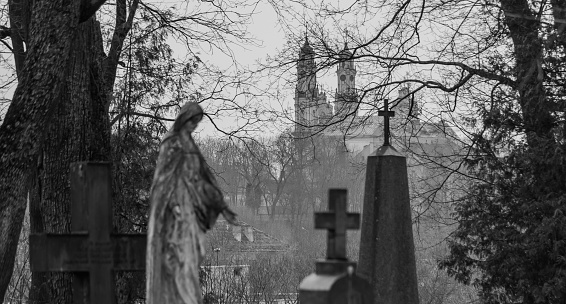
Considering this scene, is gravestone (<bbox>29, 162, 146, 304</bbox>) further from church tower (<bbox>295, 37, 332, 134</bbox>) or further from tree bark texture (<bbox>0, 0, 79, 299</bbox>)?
church tower (<bbox>295, 37, 332, 134</bbox>)

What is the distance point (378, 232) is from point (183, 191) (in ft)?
19.0

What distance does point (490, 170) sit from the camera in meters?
12.5

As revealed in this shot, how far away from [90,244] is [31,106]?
11.7ft

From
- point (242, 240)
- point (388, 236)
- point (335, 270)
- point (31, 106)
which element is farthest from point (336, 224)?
point (242, 240)

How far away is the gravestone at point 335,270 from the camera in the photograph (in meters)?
4.92

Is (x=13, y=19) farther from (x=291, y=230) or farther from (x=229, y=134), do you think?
(x=291, y=230)

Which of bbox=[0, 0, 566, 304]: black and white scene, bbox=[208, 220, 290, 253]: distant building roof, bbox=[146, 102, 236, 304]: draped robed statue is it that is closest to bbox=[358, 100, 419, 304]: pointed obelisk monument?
bbox=[0, 0, 566, 304]: black and white scene

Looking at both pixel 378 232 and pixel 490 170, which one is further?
pixel 490 170

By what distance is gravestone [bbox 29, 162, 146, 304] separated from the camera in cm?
515

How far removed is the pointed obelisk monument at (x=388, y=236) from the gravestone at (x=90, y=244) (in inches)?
196

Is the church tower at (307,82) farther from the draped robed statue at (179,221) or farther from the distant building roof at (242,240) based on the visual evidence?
the distant building roof at (242,240)

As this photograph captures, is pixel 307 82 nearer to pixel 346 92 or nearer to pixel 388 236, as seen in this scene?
pixel 346 92

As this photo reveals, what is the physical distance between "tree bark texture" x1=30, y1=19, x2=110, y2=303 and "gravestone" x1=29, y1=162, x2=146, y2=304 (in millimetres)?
4404

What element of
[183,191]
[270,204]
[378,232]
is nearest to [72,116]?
[378,232]
